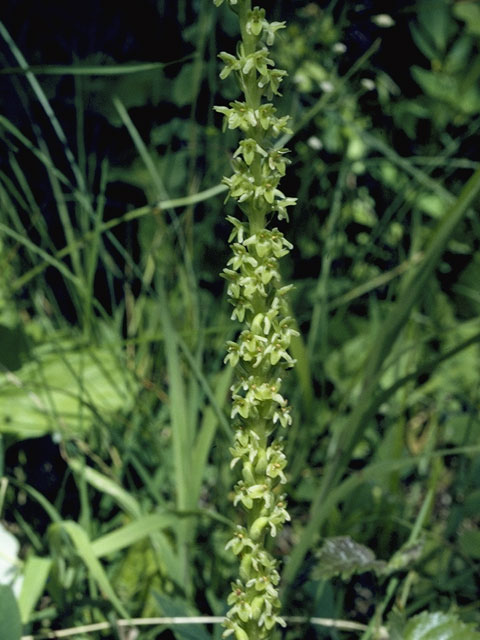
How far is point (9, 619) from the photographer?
110 centimetres

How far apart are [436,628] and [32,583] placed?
2.08 feet

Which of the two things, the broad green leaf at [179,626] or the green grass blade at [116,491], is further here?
the green grass blade at [116,491]

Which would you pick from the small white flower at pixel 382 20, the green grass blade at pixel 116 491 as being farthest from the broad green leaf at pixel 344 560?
the small white flower at pixel 382 20

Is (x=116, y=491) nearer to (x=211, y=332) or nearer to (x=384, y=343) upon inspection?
(x=211, y=332)

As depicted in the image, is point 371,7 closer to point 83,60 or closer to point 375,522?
point 83,60

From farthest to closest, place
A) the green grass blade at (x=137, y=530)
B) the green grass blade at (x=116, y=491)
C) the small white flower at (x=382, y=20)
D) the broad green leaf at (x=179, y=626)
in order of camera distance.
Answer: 1. the small white flower at (x=382, y=20)
2. the green grass blade at (x=116, y=491)
3. the green grass blade at (x=137, y=530)
4. the broad green leaf at (x=179, y=626)

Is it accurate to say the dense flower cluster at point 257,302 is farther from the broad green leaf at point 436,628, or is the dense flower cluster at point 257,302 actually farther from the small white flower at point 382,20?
the small white flower at point 382,20

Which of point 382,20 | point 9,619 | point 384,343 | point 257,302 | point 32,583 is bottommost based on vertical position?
point 32,583

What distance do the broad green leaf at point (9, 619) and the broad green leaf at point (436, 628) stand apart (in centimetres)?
54

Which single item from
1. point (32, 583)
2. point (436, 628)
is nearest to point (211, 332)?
point (32, 583)

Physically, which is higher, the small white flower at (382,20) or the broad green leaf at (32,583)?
the small white flower at (382,20)

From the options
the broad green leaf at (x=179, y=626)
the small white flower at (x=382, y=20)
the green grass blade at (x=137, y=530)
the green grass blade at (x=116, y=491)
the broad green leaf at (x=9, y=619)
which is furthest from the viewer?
the small white flower at (x=382, y=20)

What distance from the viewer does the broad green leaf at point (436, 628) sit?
1181 mm

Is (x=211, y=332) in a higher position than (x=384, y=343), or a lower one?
lower
